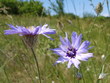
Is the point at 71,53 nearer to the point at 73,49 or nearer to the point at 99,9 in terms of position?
the point at 73,49

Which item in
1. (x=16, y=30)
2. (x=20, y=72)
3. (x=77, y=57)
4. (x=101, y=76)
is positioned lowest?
(x=20, y=72)

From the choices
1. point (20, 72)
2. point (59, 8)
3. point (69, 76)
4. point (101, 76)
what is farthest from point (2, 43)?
point (101, 76)

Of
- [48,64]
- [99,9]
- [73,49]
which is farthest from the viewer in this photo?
[48,64]

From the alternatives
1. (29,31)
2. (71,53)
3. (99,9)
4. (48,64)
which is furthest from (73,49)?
(48,64)

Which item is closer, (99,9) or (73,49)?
(73,49)

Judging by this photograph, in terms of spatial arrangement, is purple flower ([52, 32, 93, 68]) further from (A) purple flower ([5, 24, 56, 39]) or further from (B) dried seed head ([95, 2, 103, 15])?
(B) dried seed head ([95, 2, 103, 15])

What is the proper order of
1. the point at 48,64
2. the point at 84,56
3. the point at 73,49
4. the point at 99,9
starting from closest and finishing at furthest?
the point at 84,56
the point at 73,49
the point at 99,9
the point at 48,64

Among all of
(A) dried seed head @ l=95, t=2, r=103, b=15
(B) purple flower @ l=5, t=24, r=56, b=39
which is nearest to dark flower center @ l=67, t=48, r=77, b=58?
(B) purple flower @ l=5, t=24, r=56, b=39

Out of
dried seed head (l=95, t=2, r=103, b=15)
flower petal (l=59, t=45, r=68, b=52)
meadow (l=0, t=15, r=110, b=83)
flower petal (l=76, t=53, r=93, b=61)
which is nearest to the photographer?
flower petal (l=76, t=53, r=93, b=61)

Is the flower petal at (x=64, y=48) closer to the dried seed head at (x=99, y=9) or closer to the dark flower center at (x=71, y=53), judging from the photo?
the dark flower center at (x=71, y=53)

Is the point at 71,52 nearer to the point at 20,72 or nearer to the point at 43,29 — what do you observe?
the point at 43,29

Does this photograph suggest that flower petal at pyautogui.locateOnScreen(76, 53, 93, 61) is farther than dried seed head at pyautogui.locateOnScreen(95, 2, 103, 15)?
No
